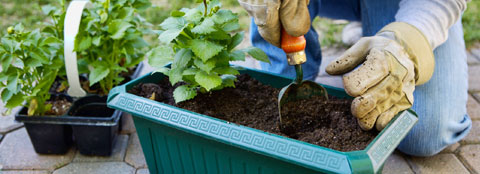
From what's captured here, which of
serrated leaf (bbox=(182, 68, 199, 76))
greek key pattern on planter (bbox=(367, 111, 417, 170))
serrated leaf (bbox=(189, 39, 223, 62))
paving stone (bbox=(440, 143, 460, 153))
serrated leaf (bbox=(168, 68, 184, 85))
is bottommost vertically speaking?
paving stone (bbox=(440, 143, 460, 153))

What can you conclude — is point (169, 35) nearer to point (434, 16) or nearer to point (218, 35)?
point (218, 35)

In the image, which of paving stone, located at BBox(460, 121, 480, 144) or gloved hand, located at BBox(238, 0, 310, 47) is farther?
paving stone, located at BBox(460, 121, 480, 144)

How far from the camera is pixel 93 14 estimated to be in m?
1.78

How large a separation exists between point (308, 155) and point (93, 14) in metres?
1.13

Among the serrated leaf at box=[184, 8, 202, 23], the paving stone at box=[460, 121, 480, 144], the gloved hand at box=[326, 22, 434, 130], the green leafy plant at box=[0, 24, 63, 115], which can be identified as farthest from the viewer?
the paving stone at box=[460, 121, 480, 144]

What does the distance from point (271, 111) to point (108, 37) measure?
2.50 ft

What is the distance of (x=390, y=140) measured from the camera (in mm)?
1146

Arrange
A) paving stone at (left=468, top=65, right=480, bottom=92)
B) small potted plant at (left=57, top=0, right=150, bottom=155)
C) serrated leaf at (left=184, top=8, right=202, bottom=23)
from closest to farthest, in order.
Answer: serrated leaf at (left=184, top=8, right=202, bottom=23)
small potted plant at (left=57, top=0, right=150, bottom=155)
paving stone at (left=468, top=65, right=480, bottom=92)

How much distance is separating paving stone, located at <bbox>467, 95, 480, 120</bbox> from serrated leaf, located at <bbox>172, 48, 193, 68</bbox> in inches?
58.0

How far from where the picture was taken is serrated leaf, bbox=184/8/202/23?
52.5 inches

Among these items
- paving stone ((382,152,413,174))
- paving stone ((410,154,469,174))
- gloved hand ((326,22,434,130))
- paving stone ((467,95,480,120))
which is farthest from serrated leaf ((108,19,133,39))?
paving stone ((467,95,480,120))

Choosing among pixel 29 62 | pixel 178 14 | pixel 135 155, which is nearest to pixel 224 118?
pixel 178 14

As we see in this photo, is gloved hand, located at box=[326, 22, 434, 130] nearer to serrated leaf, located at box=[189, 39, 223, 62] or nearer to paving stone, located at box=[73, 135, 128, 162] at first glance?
serrated leaf, located at box=[189, 39, 223, 62]

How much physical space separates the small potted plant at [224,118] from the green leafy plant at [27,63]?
396 mm
